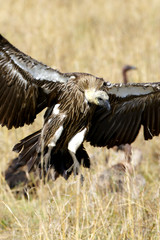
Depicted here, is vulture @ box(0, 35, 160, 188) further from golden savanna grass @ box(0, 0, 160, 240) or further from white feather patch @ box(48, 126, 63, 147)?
golden savanna grass @ box(0, 0, 160, 240)

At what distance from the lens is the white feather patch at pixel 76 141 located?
195 inches

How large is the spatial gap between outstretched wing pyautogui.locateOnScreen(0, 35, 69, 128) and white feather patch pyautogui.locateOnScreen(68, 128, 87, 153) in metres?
0.44

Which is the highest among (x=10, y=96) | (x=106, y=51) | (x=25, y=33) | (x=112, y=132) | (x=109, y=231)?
(x=25, y=33)

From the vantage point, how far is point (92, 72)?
8484 millimetres

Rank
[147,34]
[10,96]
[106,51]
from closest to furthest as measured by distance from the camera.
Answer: [10,96]
[106,51]
[147,34]

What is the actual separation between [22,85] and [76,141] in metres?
0.73

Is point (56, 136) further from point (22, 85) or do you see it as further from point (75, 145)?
point (22, 85)

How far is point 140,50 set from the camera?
947cm

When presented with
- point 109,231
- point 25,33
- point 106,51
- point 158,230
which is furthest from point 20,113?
point 25,33

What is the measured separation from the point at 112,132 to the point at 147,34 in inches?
207

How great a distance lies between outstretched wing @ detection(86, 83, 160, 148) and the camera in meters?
5.41

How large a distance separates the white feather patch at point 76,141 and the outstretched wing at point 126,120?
46 centimetres

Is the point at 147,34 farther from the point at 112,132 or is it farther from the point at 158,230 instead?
the point at 158,230

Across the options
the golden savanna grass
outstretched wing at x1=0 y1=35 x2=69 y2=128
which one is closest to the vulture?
outstretched wing at x1=0 y1=35 x2=69 y2=128
